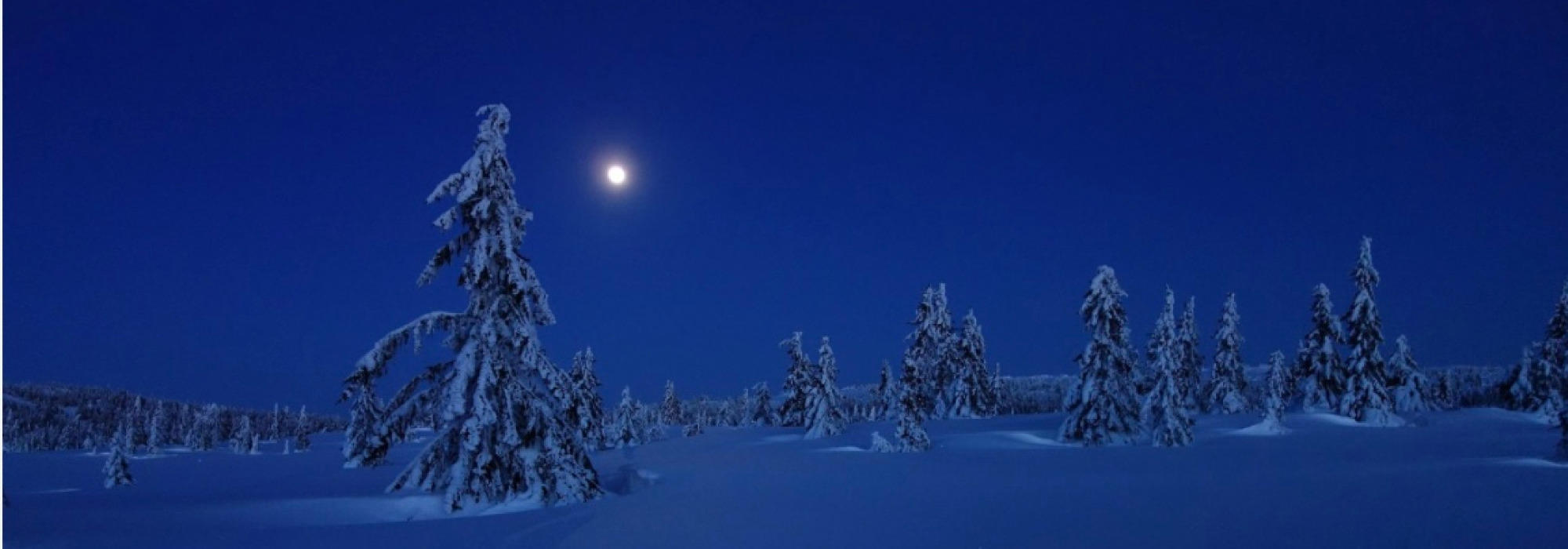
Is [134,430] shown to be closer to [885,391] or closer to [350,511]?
[885,391]

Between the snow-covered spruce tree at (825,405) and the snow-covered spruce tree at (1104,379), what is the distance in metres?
20.9

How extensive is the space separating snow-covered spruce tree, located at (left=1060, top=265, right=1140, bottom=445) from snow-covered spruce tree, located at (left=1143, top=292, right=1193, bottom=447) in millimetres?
1250

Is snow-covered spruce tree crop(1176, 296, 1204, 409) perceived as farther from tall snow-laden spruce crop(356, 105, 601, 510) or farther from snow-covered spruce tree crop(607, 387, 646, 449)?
tall snow-laden spruce crop(356, 105, 601, 510)

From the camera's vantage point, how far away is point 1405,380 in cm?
6438

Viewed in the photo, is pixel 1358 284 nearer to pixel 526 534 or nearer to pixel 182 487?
pixel 526 534

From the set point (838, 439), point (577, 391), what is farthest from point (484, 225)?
point (838, 439)

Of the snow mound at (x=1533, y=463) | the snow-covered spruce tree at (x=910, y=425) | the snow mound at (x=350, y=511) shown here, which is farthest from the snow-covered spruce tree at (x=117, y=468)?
the snow mound at (x=1533, y=463)

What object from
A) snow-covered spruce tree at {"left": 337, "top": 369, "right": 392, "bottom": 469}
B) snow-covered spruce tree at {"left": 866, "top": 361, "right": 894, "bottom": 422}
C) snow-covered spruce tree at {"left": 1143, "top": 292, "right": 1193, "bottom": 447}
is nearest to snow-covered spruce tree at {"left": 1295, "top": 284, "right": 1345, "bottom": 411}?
snow-covered spruce tree at {"left": 1143, "top": 292, "right": 1193, "bottom": 447}

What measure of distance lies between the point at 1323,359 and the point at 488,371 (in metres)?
61.5

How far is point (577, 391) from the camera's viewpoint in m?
21.2

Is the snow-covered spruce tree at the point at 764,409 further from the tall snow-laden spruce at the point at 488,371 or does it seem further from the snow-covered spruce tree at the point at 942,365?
the tall snow-laden spruce at the point at 488,371

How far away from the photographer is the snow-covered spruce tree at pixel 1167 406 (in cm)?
3997

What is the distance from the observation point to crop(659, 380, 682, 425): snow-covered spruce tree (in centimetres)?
11294

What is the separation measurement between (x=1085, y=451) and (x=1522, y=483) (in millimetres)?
17601
